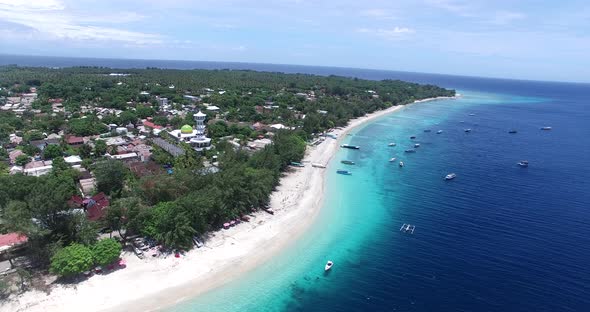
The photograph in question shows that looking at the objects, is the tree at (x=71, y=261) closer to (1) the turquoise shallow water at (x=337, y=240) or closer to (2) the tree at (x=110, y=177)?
(1) the turquoise shallow water at (x=337, y=240)

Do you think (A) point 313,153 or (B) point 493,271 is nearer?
(B) point 493,271

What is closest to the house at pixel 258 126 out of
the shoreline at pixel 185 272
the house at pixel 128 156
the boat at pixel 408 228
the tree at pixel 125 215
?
the house at pixel 128 156

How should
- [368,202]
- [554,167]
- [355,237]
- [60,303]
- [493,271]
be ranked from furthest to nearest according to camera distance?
[554,167]
[368,202]
[355,237]
[493,271]
[60,303]

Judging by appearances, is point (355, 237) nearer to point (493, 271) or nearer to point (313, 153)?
point (493, 271)

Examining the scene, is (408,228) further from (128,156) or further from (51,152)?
(51,152)

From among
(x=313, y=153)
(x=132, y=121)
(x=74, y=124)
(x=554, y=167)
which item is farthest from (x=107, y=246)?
(x=554, y=167)

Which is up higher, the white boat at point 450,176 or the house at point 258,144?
the house at point 258,144
